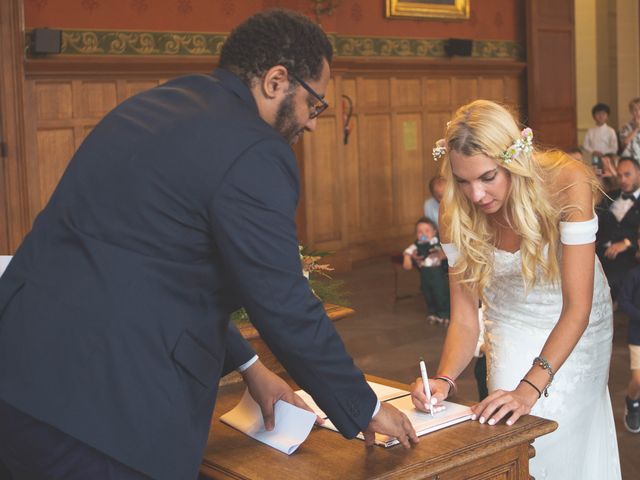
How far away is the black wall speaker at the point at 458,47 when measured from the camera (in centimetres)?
1220

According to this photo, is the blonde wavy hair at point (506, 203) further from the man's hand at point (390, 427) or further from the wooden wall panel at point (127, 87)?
the wooden wall panel at point (127, 87)

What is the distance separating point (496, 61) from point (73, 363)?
11622 mm

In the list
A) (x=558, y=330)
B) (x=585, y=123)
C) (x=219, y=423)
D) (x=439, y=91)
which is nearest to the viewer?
(x=219, y=423)

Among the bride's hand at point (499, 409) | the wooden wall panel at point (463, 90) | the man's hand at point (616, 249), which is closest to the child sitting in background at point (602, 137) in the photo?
the wooden wall panel at point (463, 90)

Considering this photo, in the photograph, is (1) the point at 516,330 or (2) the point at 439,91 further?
(2) the point at 439,91

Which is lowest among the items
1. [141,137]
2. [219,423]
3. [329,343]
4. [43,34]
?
[219,423]

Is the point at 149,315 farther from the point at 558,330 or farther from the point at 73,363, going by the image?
the point at 558,330

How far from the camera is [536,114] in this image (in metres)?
13.5

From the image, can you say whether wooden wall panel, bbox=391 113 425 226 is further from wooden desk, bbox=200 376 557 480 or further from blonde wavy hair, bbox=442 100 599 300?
wooden desk, bbox=200 376 557 480

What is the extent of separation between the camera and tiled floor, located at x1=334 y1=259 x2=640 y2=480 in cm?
583

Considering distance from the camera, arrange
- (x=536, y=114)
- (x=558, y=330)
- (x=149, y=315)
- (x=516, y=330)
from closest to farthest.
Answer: (x=149, y=315), (x=558, y=330), (x=516, y=330), (x=536, y=114)

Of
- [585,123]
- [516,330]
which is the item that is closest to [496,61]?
[585,123]

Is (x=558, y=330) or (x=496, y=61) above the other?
(x=496, y=61)

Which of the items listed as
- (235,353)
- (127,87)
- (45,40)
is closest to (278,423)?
(235,353)
